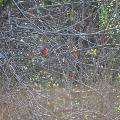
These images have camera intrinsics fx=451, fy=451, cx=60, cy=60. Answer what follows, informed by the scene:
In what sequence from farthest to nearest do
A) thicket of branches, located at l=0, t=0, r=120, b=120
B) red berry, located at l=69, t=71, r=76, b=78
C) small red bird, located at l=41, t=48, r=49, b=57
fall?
red berry, located at l=69, t=71, r=76, b=78 < small red bird, located at l=41, t=48, r=49, b=57 < thicket of branches, located at l=0, t=0, r=120, b=120

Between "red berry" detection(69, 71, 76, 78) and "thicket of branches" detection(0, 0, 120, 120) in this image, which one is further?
"red berry" detection(69, 71, 76, 78)

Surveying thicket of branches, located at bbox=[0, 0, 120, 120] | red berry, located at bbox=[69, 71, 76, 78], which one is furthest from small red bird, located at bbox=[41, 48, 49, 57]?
Result: red berry, located at bbox=[69, 71, 76, 78]

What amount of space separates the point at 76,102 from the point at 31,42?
2.84 ft

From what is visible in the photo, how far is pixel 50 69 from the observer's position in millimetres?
5270

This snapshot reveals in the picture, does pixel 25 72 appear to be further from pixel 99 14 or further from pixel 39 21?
pixel 99 14

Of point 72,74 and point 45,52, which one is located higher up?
point 45,52

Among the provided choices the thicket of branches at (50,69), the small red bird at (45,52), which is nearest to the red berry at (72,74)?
the thicket of branches at (50,69)

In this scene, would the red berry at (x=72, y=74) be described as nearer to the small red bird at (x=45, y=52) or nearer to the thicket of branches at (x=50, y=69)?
the thicket of branches at (x=50, y=69)

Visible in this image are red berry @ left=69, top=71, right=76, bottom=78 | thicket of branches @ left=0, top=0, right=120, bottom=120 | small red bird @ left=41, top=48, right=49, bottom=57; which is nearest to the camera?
thicket of branches @ left=0, top=0, right=120, bottom=120

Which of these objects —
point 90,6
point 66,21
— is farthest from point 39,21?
point 90,6

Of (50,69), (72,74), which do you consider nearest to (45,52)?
(50,69)

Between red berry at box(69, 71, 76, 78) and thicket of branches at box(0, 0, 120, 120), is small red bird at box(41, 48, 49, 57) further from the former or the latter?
red berry at box(69, 71, 76, 78)

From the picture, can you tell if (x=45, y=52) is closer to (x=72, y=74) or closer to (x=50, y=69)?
(x=50, y=69)

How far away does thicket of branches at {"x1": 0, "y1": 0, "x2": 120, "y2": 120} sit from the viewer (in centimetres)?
469
